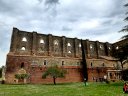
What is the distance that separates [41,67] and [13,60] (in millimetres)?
8106

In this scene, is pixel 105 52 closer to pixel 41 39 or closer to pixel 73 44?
pixel 73 44

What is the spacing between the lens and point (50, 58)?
54.9 m

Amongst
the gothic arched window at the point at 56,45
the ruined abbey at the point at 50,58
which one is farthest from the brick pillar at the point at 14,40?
the gothic arched window at the point at 56,45

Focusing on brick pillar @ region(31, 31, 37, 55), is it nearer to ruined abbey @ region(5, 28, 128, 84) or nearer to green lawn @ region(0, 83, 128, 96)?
ruined abbey @ region(5, 28, 128, 84)

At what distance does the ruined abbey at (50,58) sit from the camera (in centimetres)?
4969

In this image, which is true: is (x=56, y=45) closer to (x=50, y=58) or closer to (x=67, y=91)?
(x=50, y=58)

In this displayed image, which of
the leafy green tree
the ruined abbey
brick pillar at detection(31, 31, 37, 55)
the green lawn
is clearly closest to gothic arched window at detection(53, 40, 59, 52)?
the ruined abbey

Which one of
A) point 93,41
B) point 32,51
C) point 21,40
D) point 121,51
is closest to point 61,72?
point 32,51

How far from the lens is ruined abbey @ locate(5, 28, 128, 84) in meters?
49.7

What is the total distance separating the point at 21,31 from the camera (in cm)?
5422

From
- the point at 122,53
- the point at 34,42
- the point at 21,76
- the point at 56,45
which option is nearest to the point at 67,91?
the point at 122,53

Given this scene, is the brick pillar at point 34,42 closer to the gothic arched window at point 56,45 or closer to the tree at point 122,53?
the gothic arched window at point 56,45

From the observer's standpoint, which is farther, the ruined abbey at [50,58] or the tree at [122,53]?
the ruined abbey at [50,58]

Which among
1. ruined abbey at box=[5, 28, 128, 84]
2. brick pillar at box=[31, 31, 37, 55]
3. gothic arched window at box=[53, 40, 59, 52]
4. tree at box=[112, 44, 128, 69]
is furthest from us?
gothic arched window at box=[53, 40, 59, 52]
